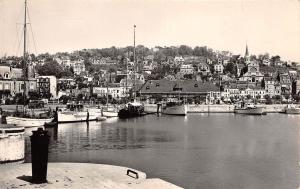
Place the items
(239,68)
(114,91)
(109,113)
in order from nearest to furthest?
(109,113)
(114,91)
(239,68)

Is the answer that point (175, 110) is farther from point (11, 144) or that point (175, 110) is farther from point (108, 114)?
point (11, 144)

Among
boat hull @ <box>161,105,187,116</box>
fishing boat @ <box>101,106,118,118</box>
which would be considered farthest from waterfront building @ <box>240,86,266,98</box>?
fishing boat @ <box>101,106,118,118</box>

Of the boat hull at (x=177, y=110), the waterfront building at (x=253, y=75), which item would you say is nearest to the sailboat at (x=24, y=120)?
the boat hull at (x=177, y=110)

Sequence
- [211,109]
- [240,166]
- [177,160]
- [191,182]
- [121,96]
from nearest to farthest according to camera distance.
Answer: [191,182], [240,166], [177,160], [211,109], [121,96]

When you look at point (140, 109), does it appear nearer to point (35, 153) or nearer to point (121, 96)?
point (121, 96)

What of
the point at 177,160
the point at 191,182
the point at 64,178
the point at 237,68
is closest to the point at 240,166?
the point at 177,160

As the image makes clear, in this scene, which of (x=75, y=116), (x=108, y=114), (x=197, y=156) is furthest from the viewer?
(x=108, y=114)

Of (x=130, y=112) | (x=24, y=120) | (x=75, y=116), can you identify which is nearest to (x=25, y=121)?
(x=24, y=120)
